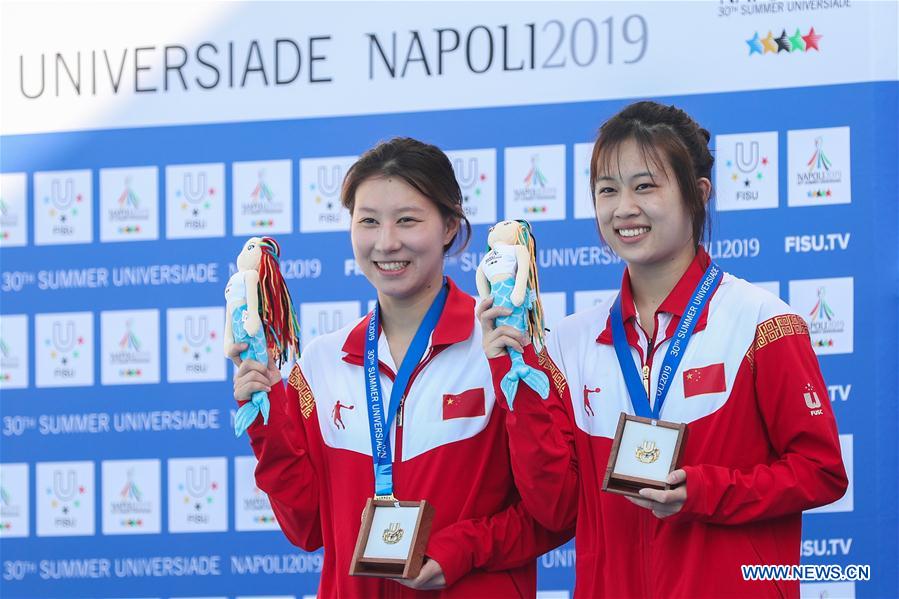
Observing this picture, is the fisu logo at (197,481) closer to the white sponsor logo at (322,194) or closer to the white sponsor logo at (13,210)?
the white sponsor logo at (322,194)

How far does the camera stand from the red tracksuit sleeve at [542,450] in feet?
7.40

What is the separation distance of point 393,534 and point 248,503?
72.1 inches

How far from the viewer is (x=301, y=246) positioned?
13.1 ft

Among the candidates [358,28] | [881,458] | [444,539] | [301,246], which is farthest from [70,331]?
[881,458]

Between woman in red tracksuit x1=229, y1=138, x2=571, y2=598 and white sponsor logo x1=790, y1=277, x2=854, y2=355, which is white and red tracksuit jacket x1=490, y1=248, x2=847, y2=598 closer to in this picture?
woman in red tracksuit x1=229, y1=138, x2=571, y2=598

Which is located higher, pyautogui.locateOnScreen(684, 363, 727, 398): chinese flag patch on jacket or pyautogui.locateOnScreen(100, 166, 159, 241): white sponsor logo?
pyautogui.locateOnScreen(100, 166, 159, 241): white sponsor logo

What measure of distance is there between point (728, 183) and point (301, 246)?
5.05 feet

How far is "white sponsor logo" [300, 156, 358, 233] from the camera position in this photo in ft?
13.0

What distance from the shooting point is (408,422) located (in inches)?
96.3

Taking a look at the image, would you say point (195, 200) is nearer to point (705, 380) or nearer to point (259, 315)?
point (259, 315)

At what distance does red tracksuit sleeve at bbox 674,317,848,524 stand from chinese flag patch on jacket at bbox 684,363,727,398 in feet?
0.19

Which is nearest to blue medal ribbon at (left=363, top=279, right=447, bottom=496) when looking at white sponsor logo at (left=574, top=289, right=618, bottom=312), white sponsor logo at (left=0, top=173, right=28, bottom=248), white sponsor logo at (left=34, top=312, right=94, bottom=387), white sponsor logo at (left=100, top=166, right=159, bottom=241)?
white sponsor logo at (left=574, top=289, right=618, bottom=312)

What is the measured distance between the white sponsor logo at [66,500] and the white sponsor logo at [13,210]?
2.85ft

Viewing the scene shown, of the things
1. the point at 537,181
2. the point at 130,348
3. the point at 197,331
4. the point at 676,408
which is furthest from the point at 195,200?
the point at 676,408
